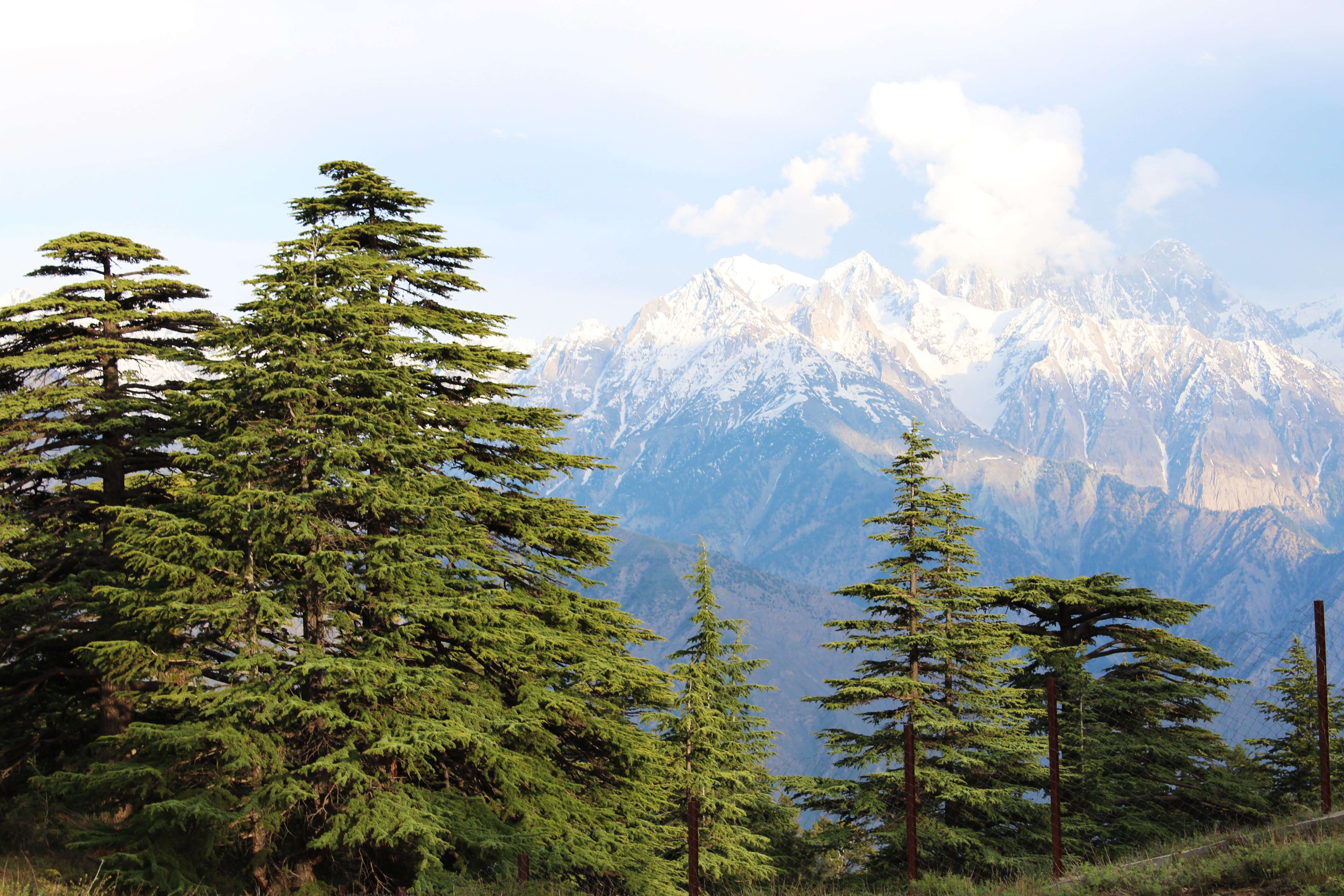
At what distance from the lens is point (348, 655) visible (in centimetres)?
1569

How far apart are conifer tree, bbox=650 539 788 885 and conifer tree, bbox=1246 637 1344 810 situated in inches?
670

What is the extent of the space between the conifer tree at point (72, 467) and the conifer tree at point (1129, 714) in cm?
2334

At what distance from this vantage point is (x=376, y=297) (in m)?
19.9

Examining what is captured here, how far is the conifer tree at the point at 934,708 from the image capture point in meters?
23.7

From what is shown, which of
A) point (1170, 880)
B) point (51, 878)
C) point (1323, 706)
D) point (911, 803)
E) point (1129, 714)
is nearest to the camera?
point (1170, 880)

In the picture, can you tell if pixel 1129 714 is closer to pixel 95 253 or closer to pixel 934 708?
pixel 934 708

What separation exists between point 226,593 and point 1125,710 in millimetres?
26598

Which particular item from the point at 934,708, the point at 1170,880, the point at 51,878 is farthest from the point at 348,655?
the point at 934,708

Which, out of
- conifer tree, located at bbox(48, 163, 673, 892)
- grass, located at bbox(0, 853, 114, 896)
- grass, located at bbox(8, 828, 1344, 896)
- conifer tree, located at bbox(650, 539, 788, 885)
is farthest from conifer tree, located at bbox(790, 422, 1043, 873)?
grass, located at bbox(0, 853, 114, 896)

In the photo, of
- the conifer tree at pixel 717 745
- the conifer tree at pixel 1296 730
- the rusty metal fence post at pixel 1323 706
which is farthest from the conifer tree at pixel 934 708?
the conifer tree at pixel 1296 730

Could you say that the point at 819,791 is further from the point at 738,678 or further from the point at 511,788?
the point at 511,788

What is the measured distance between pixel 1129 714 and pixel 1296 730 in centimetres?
1312

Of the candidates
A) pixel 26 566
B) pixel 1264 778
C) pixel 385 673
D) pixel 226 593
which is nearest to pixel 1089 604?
pixel 1264 778

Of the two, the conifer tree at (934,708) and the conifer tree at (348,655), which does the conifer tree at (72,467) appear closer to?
the conifer tree at (348,655)
